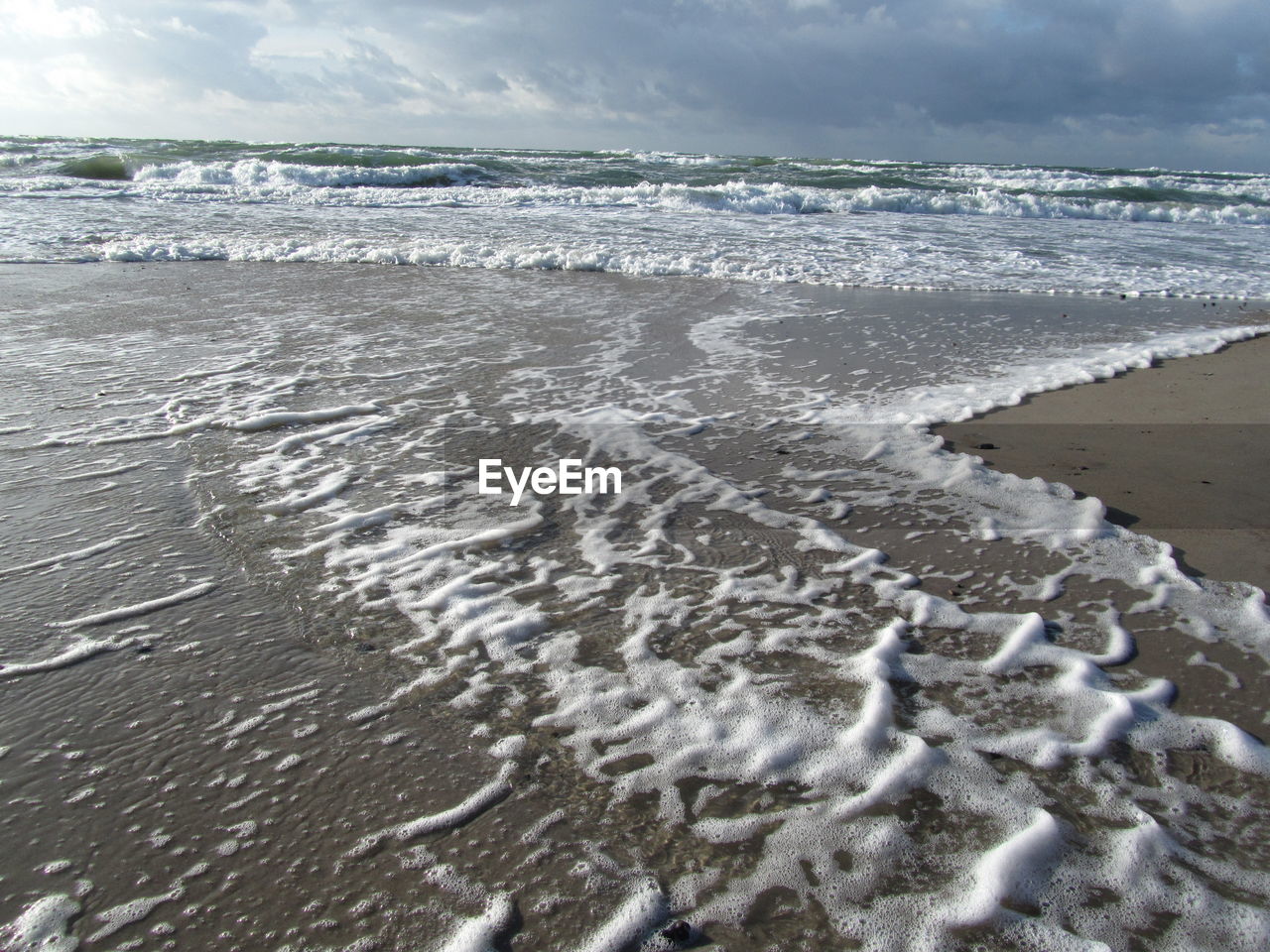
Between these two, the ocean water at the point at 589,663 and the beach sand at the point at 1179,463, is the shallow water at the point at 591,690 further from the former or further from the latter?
the beach sand at the point at 1179,463

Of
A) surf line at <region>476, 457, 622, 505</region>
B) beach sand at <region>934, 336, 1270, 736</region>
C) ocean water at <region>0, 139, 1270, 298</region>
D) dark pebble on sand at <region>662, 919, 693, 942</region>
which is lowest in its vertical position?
dark pebble on sand at <region>662, 919, 693, 942</region>

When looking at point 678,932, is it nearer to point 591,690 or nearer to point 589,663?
point 591,690

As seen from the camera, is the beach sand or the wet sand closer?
the beach sand

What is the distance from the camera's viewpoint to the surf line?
3824 mm

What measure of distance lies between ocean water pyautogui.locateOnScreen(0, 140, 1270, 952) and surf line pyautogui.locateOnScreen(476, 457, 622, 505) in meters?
0.10

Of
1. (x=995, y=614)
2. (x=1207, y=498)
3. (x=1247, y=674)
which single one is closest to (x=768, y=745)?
(x=995, y=614)

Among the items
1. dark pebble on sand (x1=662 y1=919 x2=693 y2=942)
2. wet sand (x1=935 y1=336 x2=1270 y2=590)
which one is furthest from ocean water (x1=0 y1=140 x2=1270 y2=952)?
wet sand (x1=935 y1=336 x2=1270 y2=590)

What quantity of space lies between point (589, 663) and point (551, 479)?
1553 mm

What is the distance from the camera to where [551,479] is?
3938 millimetres

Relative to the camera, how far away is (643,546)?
3283mm

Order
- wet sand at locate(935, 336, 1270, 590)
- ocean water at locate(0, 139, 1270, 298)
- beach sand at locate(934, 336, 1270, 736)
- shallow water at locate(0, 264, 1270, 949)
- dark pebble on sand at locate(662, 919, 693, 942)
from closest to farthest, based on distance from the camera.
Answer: dark pebble on sand at locate(662, 919, 693, 942), shallow water at locate(0, 264, 1270, 949), beach sand at locate(934, 336, 1270, 736), wet sand at locate(935, 336, 1270, 590), ocean water at locate(0, 139, 1270, 298)

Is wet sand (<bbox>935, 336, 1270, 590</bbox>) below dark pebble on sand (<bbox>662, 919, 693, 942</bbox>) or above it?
above

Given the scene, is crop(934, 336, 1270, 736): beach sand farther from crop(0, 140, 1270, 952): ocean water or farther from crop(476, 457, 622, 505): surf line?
crop(476, 457, 622, 505): surf line

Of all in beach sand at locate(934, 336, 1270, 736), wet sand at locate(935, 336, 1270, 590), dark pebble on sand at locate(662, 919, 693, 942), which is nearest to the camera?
dark pebble on sand at locate(662, 919, 693, 942)
